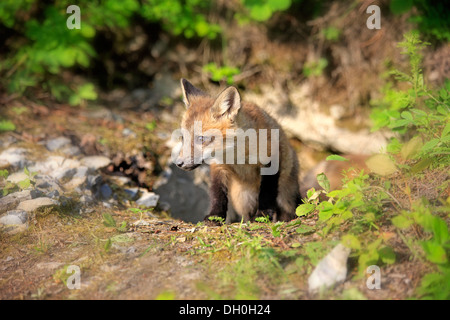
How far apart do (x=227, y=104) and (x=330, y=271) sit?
166 cm

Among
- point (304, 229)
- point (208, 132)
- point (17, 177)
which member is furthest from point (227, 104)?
point (17, 177)

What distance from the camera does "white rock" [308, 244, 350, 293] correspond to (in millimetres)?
2191

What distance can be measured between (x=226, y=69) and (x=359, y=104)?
2178 millimetres

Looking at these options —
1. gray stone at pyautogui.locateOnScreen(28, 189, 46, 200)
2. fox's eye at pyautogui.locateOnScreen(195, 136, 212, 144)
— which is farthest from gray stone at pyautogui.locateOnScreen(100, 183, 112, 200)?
fox's eye at pyautogui.locateOnScreen(195, 136, 212, 144)

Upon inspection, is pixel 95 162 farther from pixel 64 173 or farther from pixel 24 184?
pixel 24 184

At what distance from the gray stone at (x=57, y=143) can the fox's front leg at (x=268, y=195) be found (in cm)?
241

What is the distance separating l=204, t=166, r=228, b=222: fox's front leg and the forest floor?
36cm

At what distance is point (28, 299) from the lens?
236 centimetres

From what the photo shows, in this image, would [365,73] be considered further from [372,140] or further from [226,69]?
[226,69]

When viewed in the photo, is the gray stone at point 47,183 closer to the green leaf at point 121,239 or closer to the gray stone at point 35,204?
the gray stone at point 35,204

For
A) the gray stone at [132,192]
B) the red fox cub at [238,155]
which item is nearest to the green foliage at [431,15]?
the red fox cub at [238,155]

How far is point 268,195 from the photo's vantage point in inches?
144

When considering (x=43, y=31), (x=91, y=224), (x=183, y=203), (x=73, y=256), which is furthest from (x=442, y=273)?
(x=43, y=31)

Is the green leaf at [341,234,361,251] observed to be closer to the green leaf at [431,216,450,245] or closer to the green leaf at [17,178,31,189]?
the green leaf at [431,216,450,245]
